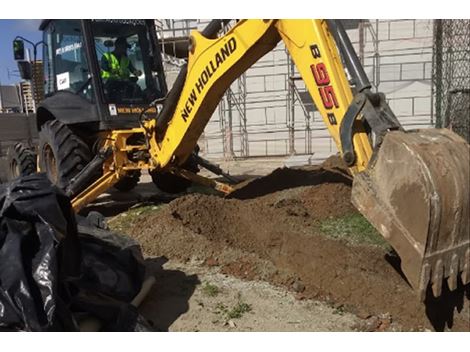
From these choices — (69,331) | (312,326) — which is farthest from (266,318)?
(69,331)

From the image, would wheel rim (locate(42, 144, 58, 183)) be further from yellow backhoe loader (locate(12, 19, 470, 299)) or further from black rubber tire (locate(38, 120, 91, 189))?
yellow backhoe loader (locate(12, 19, 470, 299))

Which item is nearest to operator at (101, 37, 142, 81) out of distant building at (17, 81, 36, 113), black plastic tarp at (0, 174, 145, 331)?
black plastic tarp at (0, 174, 145, 331)

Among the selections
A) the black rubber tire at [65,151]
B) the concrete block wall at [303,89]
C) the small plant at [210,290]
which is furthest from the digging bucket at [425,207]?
the concrete block wall at [303,89]

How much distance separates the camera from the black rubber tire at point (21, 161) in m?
7.70

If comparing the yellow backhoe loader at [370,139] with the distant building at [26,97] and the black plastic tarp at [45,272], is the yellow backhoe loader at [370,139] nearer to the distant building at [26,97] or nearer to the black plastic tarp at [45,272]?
the black plastic tarp at [45,272]

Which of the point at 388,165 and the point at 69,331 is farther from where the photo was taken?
the point at 388,165

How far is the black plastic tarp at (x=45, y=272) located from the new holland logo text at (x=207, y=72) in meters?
2.19

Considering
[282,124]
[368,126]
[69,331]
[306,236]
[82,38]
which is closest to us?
[69,331]

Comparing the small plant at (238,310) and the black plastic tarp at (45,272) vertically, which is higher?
the black plastic tarp at (45,272)

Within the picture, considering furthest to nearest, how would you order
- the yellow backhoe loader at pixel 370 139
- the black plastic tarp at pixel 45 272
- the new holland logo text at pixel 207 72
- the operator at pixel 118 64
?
the operator at pixel 118 64
the new holland logo text at pixel 207 72
the yellow backhoe loader at pixel 370 139
the black plastic tarp at pixel 45 272

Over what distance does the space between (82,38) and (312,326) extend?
4.75 m

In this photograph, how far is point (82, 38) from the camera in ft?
20.6

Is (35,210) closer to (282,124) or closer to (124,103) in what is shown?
(124,103)

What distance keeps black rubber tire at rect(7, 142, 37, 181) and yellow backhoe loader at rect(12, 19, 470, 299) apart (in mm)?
3430
